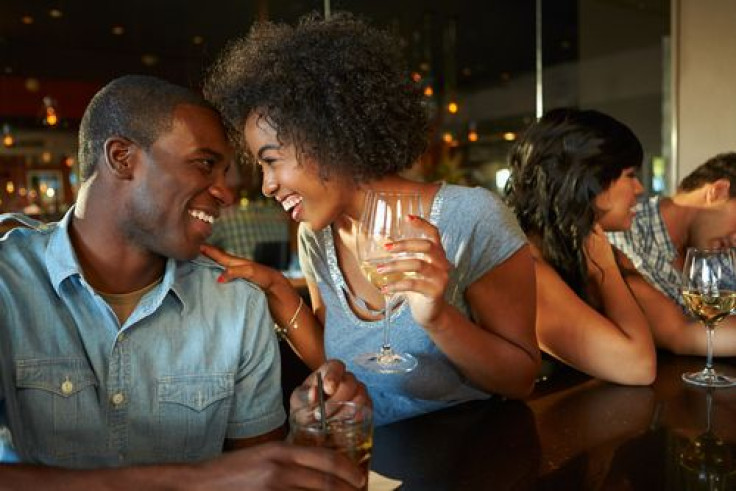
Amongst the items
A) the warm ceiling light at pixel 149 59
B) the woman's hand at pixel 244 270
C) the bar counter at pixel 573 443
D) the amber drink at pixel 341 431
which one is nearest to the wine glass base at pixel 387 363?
the bar counter at pixel 573 443

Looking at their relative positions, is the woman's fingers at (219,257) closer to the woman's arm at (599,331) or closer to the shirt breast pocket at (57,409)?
the shirt breast pocket at (57,409)

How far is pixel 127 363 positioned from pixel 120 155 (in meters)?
0.40

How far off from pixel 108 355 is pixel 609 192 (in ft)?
4.42

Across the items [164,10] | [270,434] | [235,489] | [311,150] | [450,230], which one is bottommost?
[270,434]

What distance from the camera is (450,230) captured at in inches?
59.9

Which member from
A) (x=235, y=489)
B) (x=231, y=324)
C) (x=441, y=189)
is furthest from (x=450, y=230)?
(x=235, y=489)

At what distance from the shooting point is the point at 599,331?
64.4 inches

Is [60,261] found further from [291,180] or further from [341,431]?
[341,431]

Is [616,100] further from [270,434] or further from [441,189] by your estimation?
[270,434]

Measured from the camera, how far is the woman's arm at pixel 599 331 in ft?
5.12

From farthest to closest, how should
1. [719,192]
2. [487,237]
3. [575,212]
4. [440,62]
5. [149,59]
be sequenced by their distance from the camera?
[440,62]
[149,59]
[719,192]
[575,212]
[487,237]

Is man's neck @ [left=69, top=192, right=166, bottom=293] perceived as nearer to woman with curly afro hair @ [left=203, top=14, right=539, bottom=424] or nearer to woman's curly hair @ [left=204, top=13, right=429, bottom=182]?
woman with curly afro hair @ [left=203, top=14, right=539, bottom=424]

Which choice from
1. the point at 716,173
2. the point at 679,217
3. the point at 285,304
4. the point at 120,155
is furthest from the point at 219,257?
the point at 716,173

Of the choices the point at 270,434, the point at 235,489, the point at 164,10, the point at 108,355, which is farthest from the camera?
the point at 164,10
